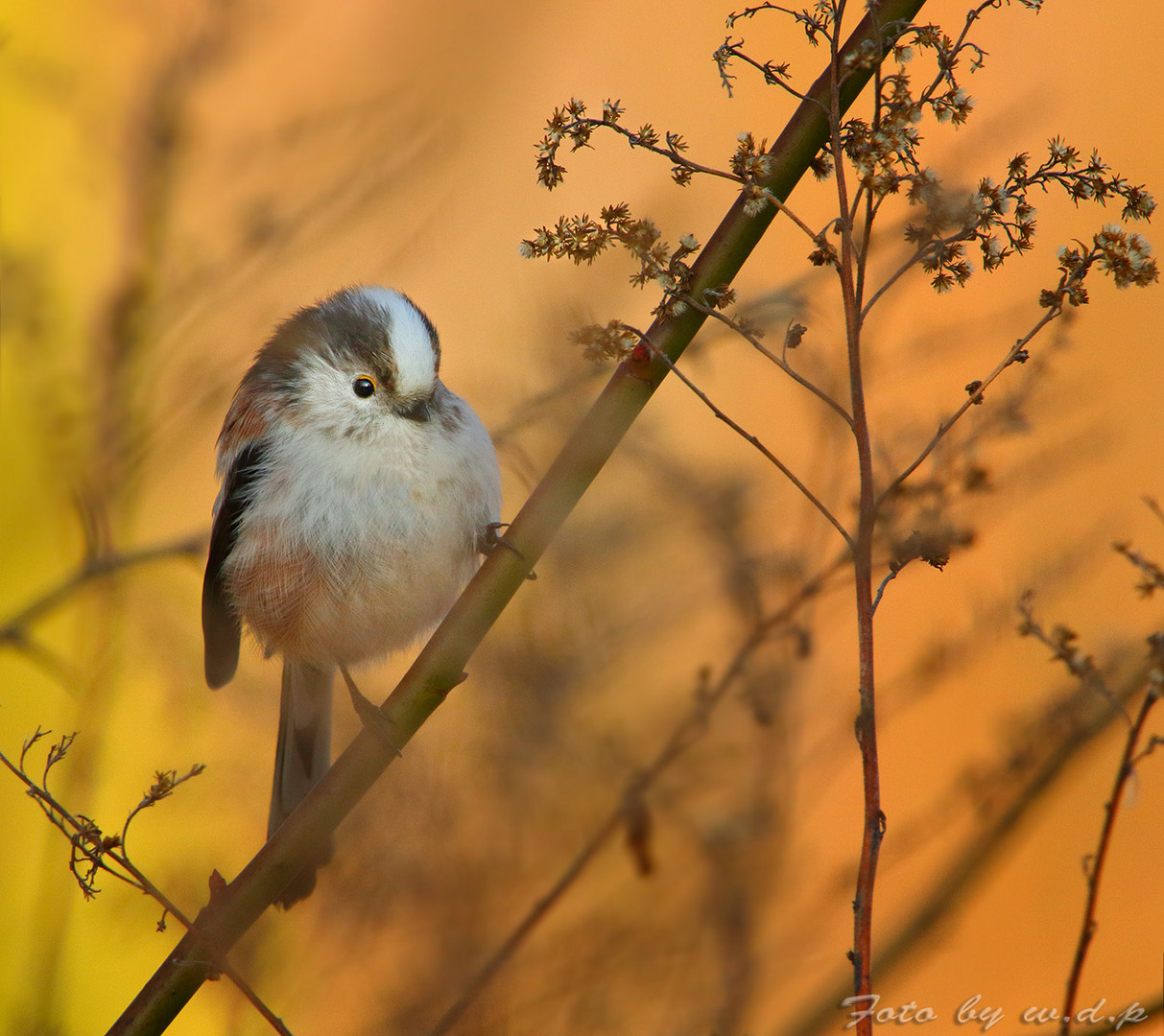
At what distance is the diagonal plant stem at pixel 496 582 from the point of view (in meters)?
1.04

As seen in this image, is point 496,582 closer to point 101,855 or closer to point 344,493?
point 101,855

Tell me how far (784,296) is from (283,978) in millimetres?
1247

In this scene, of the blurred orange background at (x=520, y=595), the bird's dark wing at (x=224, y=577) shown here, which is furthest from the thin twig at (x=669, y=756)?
the bird's dark wing at (x=224, y=577)

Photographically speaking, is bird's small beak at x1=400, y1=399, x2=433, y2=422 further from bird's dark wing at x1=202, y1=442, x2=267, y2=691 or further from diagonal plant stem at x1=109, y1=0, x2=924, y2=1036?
diagonal plant stem at x1=109, y1=0, x2=924, y2=1036

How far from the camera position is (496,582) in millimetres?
1291

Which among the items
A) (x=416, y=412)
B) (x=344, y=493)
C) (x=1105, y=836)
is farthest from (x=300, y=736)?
(x=1105, y=836)

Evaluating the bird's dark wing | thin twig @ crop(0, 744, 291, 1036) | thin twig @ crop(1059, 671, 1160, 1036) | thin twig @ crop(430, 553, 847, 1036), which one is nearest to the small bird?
the bird's dark wing

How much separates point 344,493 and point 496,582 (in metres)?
0.99

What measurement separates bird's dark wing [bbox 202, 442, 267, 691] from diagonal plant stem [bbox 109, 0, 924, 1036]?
1.06 metres

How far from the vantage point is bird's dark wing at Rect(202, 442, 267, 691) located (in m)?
2.38

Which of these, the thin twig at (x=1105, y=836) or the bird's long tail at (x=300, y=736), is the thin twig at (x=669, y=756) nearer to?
the thin twig at (x=1105, y=836)

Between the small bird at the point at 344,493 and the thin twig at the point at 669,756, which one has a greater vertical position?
the small bird at the point at 344,493

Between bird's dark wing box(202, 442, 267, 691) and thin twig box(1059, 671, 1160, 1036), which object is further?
bird's dark wing box(202, 442, 267, 691)

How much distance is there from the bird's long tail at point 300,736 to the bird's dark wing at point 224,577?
180 mm
